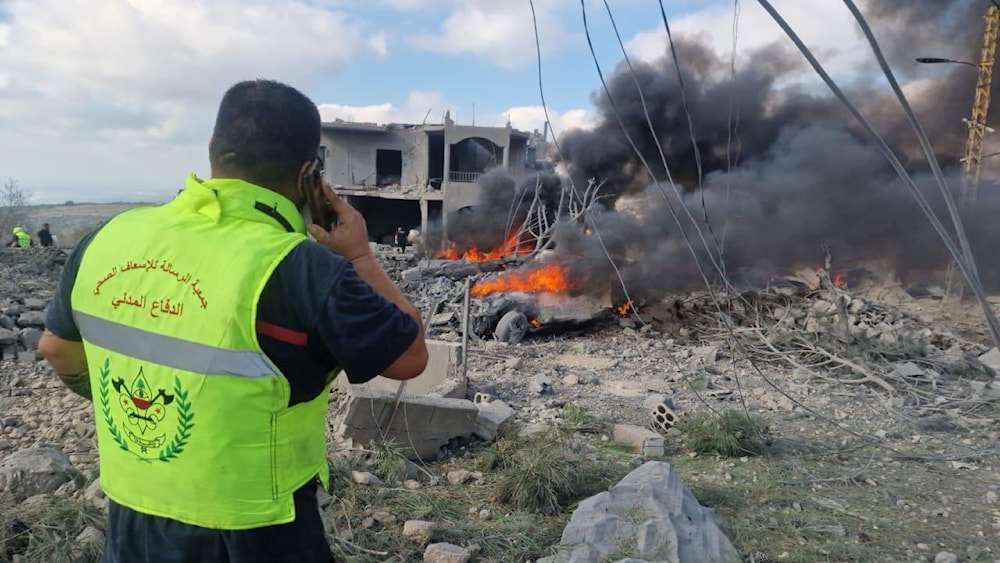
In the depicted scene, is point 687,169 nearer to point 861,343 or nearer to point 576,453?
point 861,343

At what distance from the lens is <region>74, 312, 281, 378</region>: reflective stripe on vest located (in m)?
1.25

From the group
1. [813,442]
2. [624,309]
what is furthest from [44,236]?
[813,442]

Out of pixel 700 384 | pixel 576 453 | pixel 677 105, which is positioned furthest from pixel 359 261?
pixel 677 105

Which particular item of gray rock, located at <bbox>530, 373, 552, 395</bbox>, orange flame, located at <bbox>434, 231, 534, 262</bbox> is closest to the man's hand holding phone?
gray rock, located at <bbox>530, 373, 552, 395</bbox>

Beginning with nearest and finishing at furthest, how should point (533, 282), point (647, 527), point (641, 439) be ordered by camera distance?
point (647, 527), point (641, 439), point (533, 282)

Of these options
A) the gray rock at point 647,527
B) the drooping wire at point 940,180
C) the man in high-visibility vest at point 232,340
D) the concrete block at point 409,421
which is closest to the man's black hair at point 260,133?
the man in high-visibility vest at point 232,340

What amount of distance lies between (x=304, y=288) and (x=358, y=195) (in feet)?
82.1

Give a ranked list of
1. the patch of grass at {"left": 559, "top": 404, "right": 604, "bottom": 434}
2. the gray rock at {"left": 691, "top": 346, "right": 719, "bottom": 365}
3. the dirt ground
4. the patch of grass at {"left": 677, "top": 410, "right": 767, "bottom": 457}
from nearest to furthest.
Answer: the dirt ground, the patch of grass at {"left": 677, "top": 410, "right": 767, "bottom": 457}, the patch of grass at {"left": 559, "top": 404, "right": 604, "bottom": 434}, the gray rock at {"left": 691, "top": 346, "right": 719, "bottom": 365}

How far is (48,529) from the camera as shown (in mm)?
2951

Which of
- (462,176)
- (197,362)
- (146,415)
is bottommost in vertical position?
(146,415)

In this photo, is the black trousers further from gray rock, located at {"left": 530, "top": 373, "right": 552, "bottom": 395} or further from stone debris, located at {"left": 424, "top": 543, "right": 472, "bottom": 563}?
gray rock, located at {"left": 530, "top": 373, "right": 552, "bottom": 395}

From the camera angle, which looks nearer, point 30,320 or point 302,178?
point 302,178

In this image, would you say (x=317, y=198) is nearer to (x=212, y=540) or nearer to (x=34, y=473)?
(x=212, y=540)

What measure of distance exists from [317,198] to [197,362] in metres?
0.45
